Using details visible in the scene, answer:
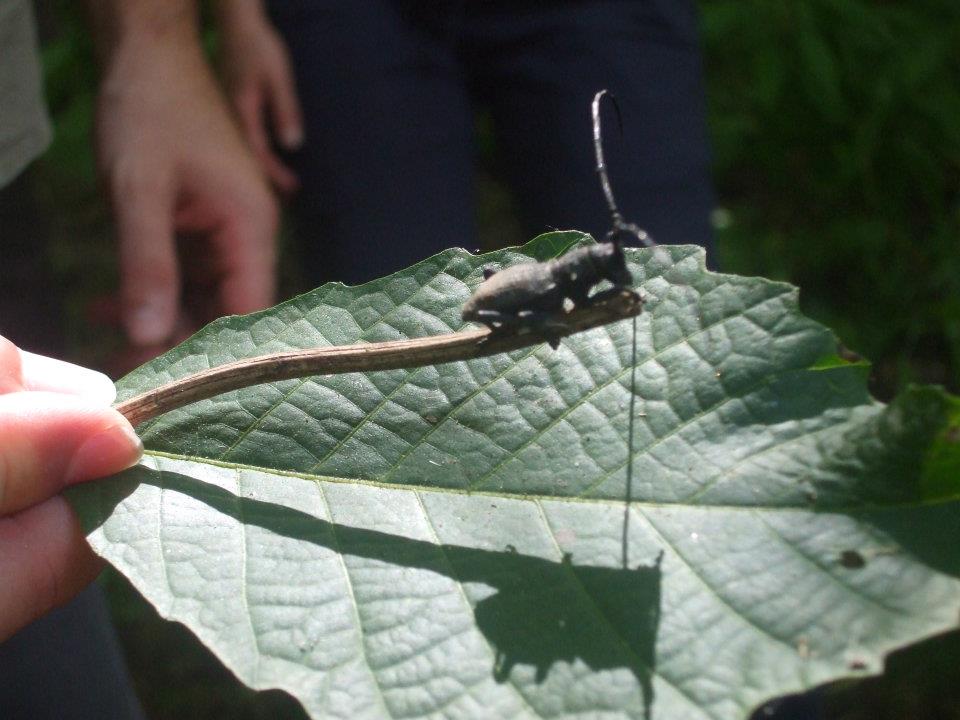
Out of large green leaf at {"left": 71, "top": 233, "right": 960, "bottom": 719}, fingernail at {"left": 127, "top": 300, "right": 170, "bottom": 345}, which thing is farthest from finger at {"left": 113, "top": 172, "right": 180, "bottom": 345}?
large green leaf at {"left": 71, "top": 233, "right": 960, "bottom": 719}

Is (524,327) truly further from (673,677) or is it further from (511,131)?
(511,131)

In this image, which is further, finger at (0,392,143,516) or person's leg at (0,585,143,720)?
person's leg at (0,585,143,720)

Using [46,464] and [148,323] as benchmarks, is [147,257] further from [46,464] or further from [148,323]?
[46,464]

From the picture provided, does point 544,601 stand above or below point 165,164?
below

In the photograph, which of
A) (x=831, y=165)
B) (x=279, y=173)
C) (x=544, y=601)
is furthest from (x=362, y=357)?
(x=831, y=165)

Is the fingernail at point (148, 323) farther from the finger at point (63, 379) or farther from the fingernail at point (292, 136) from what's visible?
the finger at point (63, 379)

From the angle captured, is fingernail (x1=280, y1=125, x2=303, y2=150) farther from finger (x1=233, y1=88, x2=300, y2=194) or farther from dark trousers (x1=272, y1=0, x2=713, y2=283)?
finger (x1=233, y1=88, x2=300, y2=194)
